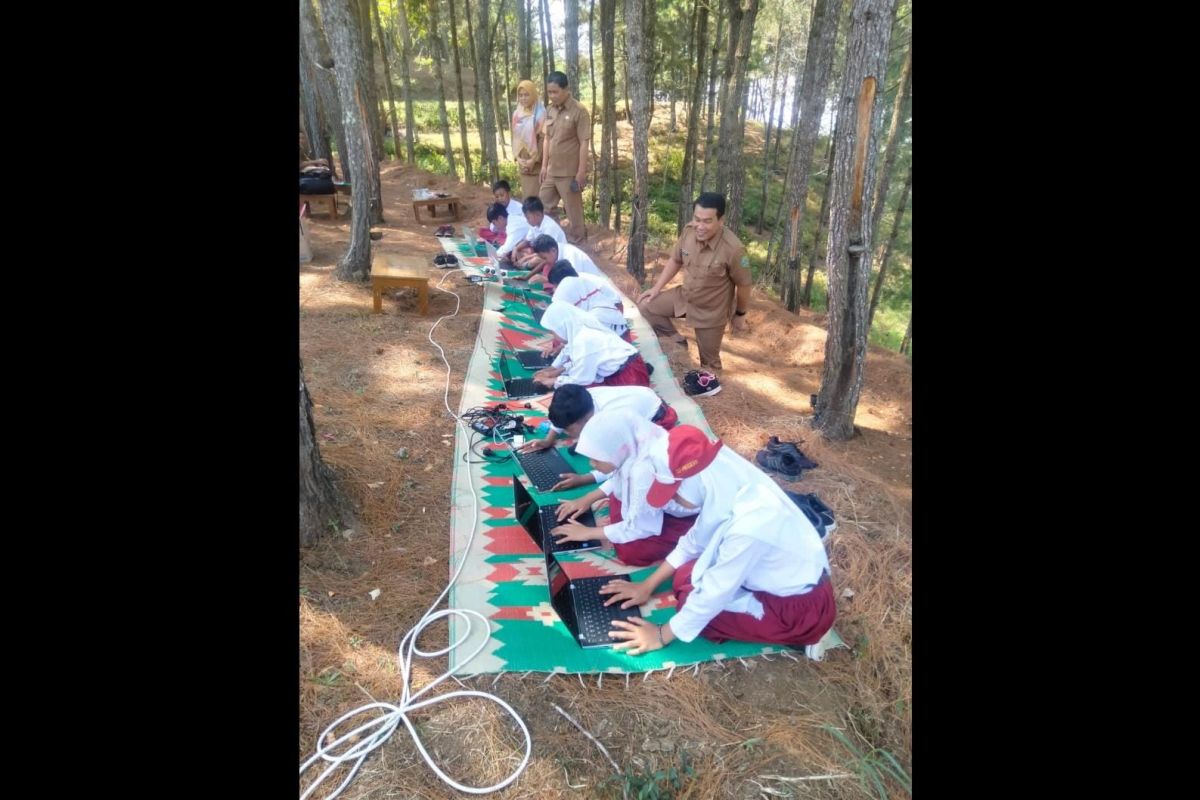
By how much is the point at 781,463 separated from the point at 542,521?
1603 millimetres

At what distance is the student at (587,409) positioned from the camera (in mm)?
3131

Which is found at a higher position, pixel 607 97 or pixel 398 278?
pixel 607 97

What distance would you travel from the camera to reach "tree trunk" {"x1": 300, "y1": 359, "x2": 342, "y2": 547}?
2.96 m

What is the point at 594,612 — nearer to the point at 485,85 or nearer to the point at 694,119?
→ the point at 694,119

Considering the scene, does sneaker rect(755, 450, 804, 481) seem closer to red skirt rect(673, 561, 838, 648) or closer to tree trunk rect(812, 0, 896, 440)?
tree trunk rect(812, 0, 896, 440)

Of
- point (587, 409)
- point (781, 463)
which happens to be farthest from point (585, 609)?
point (781, 463)

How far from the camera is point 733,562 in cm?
240

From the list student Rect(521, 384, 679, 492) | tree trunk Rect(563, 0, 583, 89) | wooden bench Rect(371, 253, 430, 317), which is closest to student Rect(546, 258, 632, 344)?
wooden bench Rect(371, 253, 430, 317)

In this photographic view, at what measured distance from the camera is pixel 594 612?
8.88ft

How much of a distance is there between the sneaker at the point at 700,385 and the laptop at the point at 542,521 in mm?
1954

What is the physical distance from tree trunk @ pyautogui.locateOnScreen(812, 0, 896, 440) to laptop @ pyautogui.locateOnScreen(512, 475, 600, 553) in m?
2.12

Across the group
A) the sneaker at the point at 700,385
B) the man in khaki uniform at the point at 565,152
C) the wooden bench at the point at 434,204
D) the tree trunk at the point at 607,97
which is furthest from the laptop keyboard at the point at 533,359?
the wooden bench at the point at 434,204

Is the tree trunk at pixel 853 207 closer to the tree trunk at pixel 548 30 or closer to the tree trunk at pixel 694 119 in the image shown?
the tree trunk at pixel 694 119
